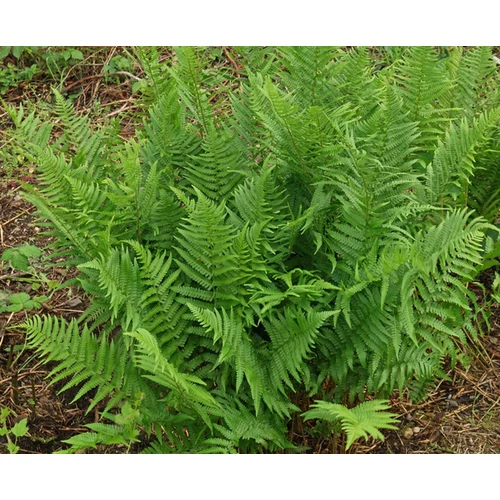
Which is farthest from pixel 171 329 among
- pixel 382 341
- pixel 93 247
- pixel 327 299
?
pixel 382 341

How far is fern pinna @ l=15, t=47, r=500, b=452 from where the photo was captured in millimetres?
2164

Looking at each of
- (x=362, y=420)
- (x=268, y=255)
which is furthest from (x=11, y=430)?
(x=362, y=420)

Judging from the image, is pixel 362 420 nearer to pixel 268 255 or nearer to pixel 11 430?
pixel 268 255

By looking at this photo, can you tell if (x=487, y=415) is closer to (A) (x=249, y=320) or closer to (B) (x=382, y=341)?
(B) (x=382, y=341)

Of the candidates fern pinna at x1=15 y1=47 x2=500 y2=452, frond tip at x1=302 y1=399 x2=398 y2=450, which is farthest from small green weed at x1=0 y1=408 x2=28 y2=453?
frond tip at x1=302 y1=399 x2=398 y2=450

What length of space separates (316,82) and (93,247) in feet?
3.38

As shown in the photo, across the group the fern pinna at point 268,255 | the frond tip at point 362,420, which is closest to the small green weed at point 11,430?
the fern pinna at point 268,255

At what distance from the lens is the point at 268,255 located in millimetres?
2379

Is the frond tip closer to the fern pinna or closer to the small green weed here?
the fern pinna

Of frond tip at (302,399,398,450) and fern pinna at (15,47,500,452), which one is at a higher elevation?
Answer: fern pinna at (15,47,500,452)

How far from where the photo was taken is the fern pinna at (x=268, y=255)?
216 centimetres

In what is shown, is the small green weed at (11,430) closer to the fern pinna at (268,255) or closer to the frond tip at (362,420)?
→ the fern pinna at (268,255)

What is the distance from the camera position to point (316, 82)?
8.29 ft

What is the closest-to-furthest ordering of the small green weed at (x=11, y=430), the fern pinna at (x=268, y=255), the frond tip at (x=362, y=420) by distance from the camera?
1. the frond tip at (x=362, y=420)
2. the fern pinna at (x=268, y=255)
3. the small green weed at (x=11, y=430)
